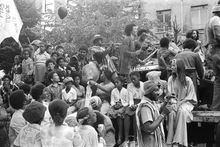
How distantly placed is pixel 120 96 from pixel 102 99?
72 cm

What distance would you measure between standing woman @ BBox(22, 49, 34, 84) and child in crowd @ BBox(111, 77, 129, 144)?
3865mm

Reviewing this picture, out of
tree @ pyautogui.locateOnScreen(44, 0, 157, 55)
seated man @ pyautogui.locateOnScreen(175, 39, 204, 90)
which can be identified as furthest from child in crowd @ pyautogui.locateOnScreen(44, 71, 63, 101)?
tree @ pyautogui.locateOnScreen(44, 0, 157, 55)

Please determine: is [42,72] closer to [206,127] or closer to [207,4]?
[206,127]

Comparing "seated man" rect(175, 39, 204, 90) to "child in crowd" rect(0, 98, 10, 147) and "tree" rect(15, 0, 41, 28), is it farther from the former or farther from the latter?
"tree" rect(15, 0, 41, 28)

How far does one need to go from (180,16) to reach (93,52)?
22252 millimetres

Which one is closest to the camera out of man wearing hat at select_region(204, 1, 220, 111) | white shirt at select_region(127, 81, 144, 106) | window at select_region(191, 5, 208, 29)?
man wearing hat at select_region(204, 1, 220, 111)

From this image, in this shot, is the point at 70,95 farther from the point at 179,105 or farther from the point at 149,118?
the point at 149,118

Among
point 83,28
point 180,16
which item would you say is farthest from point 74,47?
point 180,16

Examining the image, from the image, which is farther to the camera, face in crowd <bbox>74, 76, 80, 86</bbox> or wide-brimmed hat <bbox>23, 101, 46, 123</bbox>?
face in crowd <bbox>74, 76, 80, 86</bbox>

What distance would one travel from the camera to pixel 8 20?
12.5 m

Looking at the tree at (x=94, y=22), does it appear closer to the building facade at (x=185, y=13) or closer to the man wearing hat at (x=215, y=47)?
the building facade at (x=185, y=13)

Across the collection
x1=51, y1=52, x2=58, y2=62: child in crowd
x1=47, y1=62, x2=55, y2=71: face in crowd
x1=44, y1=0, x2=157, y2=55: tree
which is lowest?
x1=47, y1=62, x2=55, y2=71: face in crowd

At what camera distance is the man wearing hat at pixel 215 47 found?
8.24m

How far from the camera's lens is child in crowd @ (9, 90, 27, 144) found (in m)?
7.24
